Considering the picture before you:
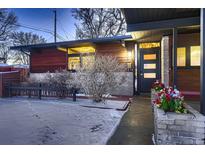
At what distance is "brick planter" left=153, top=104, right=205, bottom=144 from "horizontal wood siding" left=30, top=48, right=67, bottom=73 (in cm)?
831

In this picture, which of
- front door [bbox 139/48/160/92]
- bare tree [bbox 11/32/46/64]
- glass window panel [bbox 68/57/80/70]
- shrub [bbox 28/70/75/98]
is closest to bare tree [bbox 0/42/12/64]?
bare tree [bbox 11/32/46/64]

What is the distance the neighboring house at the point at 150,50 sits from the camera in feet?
14.2

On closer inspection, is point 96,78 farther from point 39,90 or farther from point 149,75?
point 149,75

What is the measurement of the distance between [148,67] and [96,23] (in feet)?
31.0

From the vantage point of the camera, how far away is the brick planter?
7.00 ft

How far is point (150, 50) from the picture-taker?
7.55 m

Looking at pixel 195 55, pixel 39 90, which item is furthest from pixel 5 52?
pixel 195 55

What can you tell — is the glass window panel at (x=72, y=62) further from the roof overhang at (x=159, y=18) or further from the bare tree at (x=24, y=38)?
the bare tree at (x=24, y=38)

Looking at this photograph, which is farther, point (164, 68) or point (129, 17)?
point (164, 68)

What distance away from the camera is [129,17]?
173 inches
